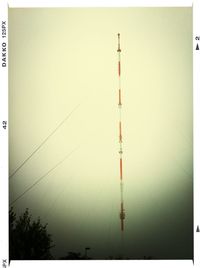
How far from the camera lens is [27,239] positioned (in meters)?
5.06

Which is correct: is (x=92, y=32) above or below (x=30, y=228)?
above

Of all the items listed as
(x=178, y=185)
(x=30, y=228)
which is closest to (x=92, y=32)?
(x=178, y=185)

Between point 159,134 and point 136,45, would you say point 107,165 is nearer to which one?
point 159,134

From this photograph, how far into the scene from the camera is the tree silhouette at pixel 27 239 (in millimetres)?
4777

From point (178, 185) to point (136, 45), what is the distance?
4.36 feet

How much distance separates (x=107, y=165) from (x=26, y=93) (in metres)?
0.99

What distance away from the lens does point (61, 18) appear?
4695 mm

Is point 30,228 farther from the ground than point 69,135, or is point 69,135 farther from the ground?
point 69,135

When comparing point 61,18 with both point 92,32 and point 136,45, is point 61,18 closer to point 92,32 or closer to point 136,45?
point 92,32

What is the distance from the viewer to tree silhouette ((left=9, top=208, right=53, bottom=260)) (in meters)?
4.78
